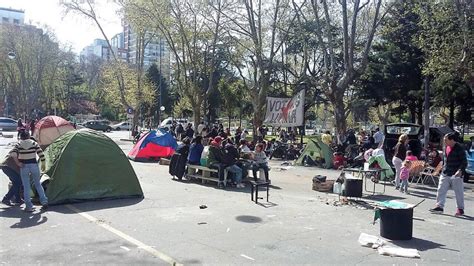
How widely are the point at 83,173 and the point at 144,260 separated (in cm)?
459

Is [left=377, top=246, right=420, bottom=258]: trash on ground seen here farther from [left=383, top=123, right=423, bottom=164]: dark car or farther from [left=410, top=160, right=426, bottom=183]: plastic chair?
[left=383, top=123, right=423, bottom=164]: dark car

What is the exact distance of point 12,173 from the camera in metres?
9.65

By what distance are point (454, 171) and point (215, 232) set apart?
17.6 feet

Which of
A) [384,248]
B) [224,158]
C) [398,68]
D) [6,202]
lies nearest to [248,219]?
[384,248]

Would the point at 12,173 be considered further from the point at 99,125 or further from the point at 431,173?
the point at 99,125

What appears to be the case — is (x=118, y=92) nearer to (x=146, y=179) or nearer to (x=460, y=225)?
(x=146, y=179)

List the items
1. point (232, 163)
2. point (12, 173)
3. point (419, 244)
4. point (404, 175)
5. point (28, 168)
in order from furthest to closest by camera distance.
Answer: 1. point (232, 163)
2. point (404, 175)
3. point (12, 173)
4. point (28, 168)
5. point (419, 244)

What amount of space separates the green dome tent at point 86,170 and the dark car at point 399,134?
1019cm

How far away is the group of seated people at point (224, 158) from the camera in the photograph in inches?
513

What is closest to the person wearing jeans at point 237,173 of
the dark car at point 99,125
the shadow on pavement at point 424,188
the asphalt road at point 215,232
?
the asphalt road at point 215,232

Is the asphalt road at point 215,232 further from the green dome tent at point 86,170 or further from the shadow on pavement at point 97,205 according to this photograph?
the green dome tent at point 86,170

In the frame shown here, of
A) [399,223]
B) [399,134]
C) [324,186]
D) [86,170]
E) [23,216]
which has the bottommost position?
[23,216]

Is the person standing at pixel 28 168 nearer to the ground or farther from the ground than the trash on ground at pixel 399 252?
farther from the ground

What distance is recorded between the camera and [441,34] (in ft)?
63.6
